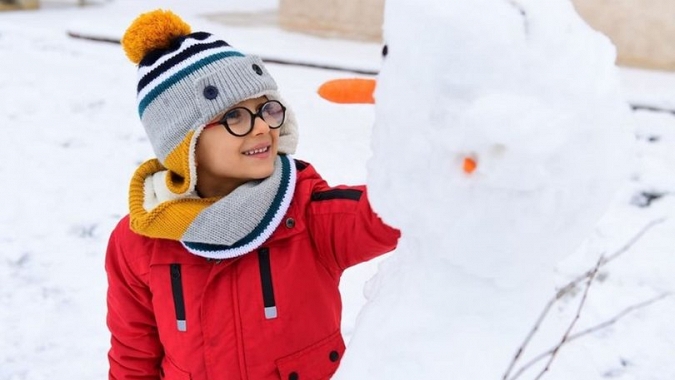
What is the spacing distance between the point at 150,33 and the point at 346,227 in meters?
0.56

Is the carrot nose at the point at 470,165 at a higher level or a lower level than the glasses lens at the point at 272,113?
higher

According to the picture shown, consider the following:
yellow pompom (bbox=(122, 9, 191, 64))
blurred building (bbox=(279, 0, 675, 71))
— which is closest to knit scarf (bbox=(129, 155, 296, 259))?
yellow pompom (bbox=(122, 9, 191, 64))

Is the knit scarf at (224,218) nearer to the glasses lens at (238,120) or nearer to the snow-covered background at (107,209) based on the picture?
the glasses lens at (238,120)

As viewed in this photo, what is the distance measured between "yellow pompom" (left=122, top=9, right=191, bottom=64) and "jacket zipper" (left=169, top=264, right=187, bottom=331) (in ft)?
1.48

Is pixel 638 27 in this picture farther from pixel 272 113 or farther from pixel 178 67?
pixel 178 67

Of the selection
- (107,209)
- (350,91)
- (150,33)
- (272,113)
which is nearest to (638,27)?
(107,209)

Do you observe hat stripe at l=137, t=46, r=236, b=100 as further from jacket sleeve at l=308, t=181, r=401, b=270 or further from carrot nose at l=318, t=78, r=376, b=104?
carrot nose at l=318, t=78, r=376, b=104

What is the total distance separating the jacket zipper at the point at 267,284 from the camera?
1.36 meters

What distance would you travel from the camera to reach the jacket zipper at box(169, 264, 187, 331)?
1.39 m

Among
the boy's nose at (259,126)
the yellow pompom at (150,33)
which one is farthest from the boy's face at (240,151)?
the yellow pompom at (150,33)

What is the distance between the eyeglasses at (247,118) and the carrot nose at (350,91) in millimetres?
439

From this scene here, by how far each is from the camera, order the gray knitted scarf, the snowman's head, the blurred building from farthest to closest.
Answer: the blurred building < the gray knitted scarf < the snowman's head

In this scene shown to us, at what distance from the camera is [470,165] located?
0.70m

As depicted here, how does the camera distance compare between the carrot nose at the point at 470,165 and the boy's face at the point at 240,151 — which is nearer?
the carrot nose at the point at 470,165
